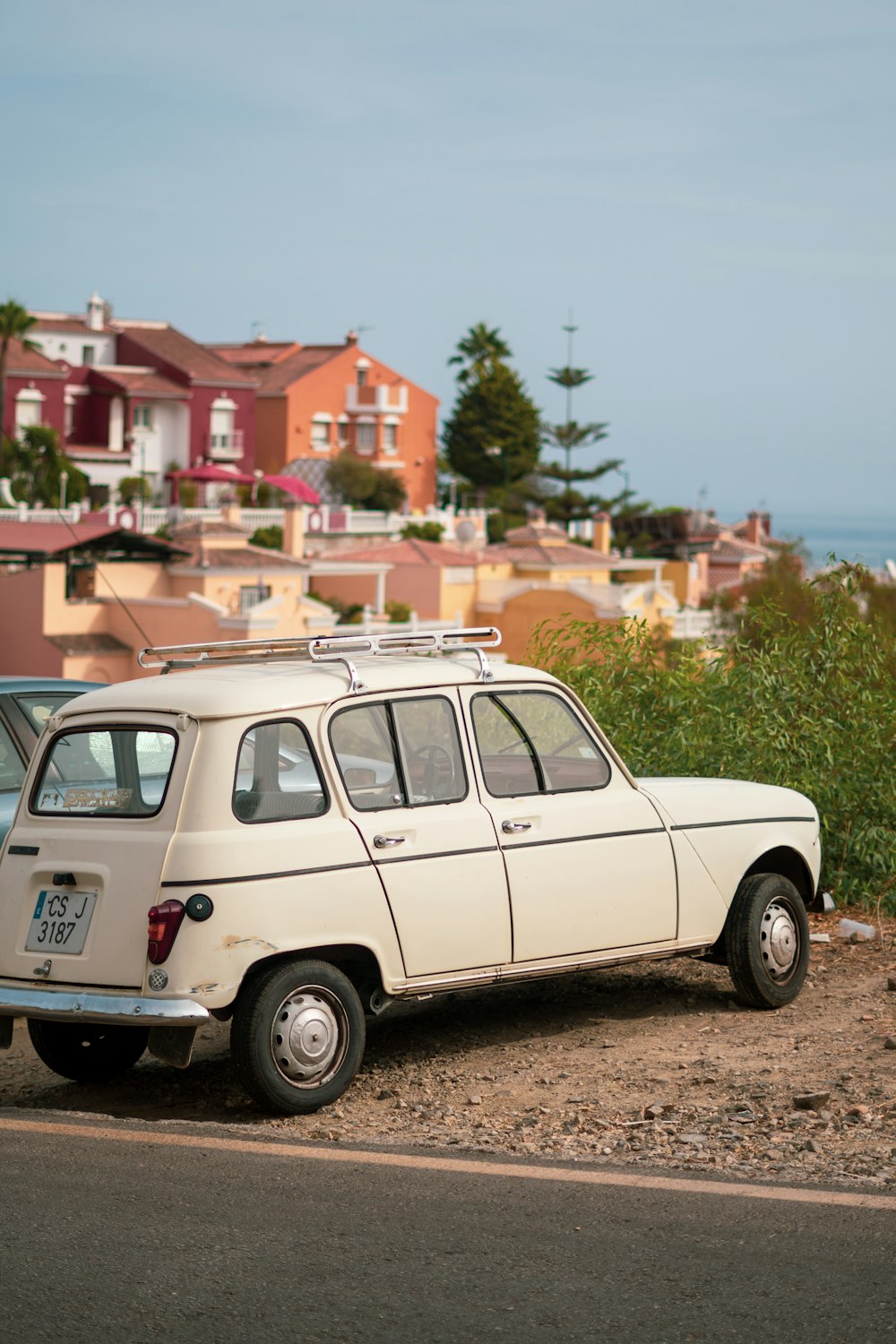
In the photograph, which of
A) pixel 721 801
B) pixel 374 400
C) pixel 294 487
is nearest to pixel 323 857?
pixel 721 801

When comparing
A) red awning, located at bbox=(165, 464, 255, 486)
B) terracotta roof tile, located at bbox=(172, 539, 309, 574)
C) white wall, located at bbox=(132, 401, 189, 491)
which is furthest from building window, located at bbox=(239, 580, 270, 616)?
white wall, located at bbox=(132, 401, 189, 491)

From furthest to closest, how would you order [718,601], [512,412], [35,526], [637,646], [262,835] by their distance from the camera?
[512,412] → [718,601] → [35,526] → [637,646] → [262,835]

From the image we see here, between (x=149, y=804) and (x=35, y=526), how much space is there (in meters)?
38.4

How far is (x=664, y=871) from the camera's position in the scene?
7.75 m

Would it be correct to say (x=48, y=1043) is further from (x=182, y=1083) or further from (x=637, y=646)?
(x=637, y=646)

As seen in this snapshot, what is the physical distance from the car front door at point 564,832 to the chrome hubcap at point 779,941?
64cm

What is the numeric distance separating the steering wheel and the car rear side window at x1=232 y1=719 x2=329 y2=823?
51cm

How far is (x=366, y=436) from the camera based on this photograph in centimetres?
9919

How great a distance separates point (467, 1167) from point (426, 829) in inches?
61.1

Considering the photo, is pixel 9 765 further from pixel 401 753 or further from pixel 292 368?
pixel 292 368

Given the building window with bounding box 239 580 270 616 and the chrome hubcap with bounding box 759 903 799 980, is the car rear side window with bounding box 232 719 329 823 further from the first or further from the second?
the building window with bounding box 239 580 270 616

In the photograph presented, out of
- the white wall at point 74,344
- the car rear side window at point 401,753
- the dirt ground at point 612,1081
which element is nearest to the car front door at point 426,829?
the car rear side window at point 401,753

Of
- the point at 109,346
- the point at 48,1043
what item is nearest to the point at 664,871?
the point at 48,1043

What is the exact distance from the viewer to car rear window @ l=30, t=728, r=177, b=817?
6738mm
